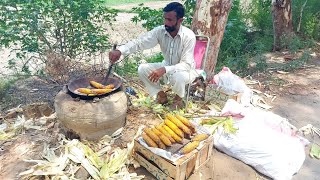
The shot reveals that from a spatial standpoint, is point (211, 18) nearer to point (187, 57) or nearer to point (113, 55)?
point (187, 57)

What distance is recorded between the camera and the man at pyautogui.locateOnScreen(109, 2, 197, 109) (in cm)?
472

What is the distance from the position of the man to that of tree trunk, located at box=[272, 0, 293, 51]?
510cm

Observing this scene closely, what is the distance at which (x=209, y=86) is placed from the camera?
5.47 m

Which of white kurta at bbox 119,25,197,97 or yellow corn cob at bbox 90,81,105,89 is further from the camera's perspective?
white kurta at bbox 119,25,197,97

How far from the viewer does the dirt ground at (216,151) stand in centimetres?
398

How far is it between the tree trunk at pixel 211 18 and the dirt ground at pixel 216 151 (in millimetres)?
1550

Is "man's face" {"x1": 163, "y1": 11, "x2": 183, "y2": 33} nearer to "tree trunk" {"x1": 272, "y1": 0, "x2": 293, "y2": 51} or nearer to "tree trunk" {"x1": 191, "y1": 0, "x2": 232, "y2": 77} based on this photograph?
"tree trunk" {"x1": 191, "y1": 0, "x2": 232, "y2": 77}

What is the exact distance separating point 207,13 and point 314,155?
2.85 meters

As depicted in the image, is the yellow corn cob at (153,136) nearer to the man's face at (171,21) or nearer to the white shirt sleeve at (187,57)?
the white shirt sleeve at (187,57)

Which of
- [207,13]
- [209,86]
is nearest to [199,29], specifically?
[207,13]

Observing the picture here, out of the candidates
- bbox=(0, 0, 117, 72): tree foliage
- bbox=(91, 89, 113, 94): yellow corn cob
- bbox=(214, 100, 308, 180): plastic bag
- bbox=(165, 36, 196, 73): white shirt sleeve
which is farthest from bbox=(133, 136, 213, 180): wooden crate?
bbox=(0, 0, 117, 72): tree foliage

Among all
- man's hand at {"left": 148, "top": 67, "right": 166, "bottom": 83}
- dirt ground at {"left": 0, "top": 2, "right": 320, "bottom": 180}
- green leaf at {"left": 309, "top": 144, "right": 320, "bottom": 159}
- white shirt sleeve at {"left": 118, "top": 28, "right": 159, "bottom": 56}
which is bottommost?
green leaf at {"left": 309, "top": 144, "right": 320, "bottom": 159}

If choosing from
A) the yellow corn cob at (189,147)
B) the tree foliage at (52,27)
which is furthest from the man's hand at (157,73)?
the tree foliage at (52,27)

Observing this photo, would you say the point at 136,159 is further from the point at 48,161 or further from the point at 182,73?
the point at 182,73
